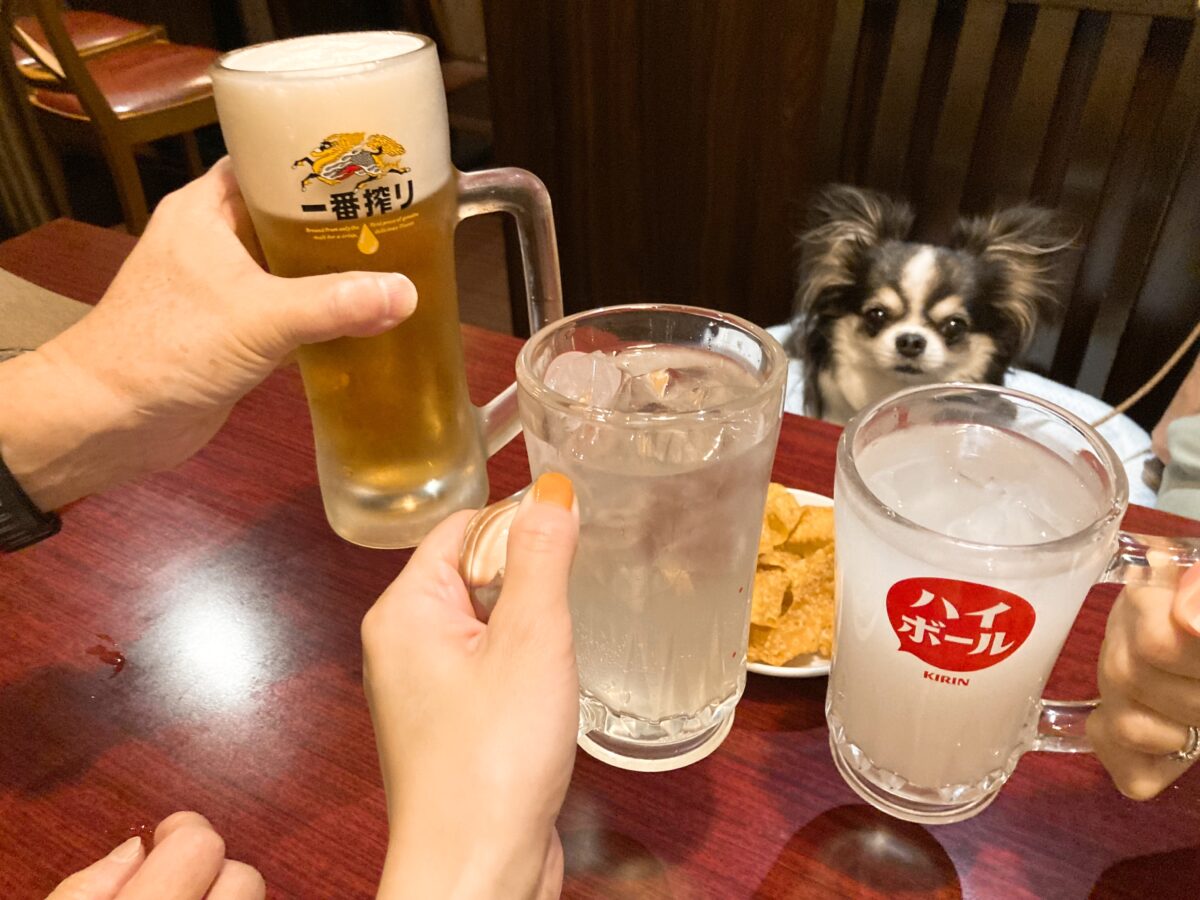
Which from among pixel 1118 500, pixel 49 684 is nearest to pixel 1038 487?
pixel 1118 500

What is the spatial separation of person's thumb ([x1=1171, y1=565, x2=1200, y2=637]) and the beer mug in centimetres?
53

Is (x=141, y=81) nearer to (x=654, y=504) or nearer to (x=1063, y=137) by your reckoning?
(x=1063, y=137)

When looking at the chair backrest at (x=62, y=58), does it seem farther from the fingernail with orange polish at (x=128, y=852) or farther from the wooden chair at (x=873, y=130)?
the fingernail with orange polish at (x=128, y=852)

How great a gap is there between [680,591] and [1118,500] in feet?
0.87

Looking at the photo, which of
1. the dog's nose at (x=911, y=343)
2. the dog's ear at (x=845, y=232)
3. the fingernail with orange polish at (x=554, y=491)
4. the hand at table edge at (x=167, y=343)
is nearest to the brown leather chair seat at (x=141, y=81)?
the dog's ear at (x=845, y=232)

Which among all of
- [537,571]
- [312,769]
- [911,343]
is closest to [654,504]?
[537,571]

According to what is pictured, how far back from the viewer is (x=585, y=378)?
0.59 m

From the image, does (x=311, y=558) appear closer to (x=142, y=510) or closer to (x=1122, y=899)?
(x=142, y=510)

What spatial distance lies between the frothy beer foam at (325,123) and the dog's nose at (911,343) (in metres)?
1.42

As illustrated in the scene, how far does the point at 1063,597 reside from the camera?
1.64 ft

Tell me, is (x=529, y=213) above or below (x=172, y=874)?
above

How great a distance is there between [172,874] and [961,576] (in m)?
0.48

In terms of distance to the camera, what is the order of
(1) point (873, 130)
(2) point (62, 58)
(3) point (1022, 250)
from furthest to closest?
(2) point (62, 58) → (1) point (873, 130) → (3) point (1022, 250)

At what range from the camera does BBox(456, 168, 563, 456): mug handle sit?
0.76 metres
